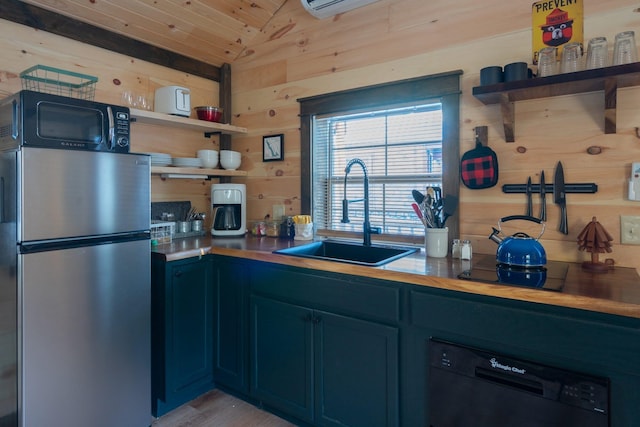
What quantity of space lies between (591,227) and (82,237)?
7.27 feet

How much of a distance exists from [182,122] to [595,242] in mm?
2395

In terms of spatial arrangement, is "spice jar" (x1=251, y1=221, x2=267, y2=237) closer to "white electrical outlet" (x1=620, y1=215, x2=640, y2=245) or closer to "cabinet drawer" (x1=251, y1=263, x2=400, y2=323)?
"cabinet drawer" (x1=251, y1=263, x2=400, y2=323)

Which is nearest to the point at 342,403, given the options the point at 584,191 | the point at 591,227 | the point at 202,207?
the point at 591,227

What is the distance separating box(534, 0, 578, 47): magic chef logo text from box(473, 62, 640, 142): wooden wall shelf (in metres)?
0.26

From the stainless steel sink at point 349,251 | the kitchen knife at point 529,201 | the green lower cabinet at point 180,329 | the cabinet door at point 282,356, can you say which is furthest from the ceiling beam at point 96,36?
the kitchen knife at point 529,201

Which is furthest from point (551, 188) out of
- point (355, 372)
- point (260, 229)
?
point (260, 229)

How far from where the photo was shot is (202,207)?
9.89ft

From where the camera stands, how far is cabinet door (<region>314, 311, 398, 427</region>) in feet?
5.48

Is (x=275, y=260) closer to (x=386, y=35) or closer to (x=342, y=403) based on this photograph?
(x=342, y=403)

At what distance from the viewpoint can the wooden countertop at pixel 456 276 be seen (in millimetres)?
1229

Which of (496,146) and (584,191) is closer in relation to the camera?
(584,191)

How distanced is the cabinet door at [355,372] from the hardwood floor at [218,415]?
1.25ft

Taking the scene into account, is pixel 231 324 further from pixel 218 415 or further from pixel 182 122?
pixel 182 122

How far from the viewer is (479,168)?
6.41ft
